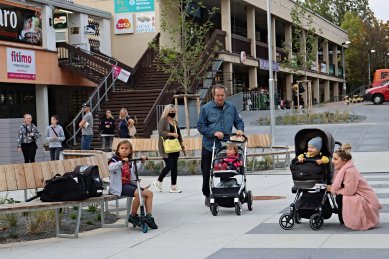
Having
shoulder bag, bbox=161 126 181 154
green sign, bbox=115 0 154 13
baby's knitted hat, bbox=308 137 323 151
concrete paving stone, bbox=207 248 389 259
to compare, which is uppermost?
green sign, bbox=115 0 154 13

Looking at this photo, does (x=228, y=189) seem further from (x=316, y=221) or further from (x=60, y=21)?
(x=60, y=21)

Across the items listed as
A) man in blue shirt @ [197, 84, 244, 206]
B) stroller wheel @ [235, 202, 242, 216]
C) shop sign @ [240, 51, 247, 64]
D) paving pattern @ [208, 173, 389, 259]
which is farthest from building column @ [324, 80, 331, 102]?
paving pattern @ [208, 173, 389, 259]

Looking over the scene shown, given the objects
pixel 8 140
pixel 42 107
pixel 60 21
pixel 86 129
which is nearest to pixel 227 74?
pixel 60 21

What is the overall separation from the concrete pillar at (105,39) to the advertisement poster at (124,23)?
463 millimetres

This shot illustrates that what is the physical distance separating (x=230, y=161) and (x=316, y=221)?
7.53 ft

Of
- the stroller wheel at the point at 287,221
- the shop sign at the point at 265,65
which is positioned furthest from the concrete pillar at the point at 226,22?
the stroller wheel at the point at 287,221

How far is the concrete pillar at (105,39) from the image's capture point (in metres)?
40.9

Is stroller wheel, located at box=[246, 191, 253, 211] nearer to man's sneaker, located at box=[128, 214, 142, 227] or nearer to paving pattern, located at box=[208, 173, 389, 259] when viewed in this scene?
paving pattern, located at box=[208, 173, 389, 259]

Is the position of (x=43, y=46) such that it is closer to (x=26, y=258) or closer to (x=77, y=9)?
(x=77, y=9)

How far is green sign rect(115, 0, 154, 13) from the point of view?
4028cm

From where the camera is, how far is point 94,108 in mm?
34500

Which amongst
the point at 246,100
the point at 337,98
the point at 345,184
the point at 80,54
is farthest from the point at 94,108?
the point at 337,98

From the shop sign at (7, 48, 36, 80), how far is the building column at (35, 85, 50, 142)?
5.03 ft

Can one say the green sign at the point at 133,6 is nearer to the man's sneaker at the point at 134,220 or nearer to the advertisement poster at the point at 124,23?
the advertisement poster at the point at 124,23
